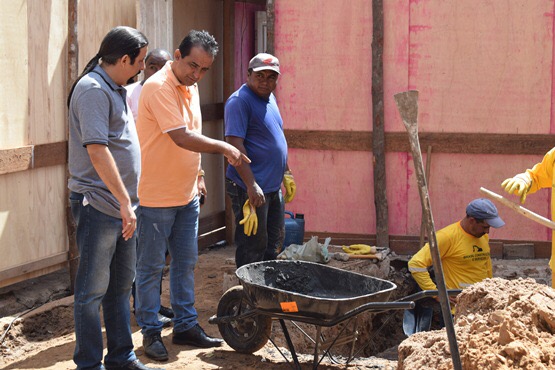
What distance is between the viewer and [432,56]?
902 cm

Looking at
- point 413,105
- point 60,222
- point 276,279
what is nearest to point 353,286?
point 276,279

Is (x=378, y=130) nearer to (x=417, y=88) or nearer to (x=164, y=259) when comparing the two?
(x=417, y=88)

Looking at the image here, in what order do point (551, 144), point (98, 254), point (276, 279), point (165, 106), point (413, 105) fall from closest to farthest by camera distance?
point (413, 105), point (98, 254), point (165, 106), point (276, 279), point (551, 144)

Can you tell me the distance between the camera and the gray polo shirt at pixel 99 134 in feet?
16.3

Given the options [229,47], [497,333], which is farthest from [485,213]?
[229,47]

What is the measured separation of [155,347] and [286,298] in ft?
3.86

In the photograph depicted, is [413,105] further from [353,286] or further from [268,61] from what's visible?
[268,61]

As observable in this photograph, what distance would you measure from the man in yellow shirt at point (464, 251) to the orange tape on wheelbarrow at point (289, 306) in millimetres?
2121

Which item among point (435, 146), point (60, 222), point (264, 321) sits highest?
point (435, 146)

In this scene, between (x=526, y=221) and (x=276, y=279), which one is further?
(x=526, y=221)

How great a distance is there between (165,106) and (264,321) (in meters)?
1.63

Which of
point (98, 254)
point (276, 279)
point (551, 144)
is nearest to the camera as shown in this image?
point (98, 254)

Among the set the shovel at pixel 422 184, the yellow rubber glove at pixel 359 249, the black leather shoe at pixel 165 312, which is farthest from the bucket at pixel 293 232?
the shovel at pixel 422 184

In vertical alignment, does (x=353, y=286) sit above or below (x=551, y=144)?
below
